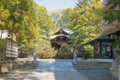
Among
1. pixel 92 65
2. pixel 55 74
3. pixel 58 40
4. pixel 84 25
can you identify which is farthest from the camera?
pixel 58 40

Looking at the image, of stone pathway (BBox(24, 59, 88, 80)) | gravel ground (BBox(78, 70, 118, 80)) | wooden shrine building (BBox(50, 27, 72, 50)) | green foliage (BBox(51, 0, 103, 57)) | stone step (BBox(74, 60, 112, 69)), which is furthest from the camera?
wooden shrine building (BBox(50, 27, 72, 50))

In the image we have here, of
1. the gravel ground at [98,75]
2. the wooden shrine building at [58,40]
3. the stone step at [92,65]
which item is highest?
the wooden shrine building at [58,40]

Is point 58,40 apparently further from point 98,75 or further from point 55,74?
point 98,75

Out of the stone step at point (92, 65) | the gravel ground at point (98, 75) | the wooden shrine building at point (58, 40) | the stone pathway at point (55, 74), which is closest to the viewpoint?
the stone pathway at point (55, 74)

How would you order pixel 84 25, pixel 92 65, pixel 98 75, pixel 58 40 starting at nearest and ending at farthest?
pixel 98 75, pixel 92 65, pixel 84 25, pixel 58 40

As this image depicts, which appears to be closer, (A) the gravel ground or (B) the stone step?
(A) the gravel ground

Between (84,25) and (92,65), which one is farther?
(84,25)

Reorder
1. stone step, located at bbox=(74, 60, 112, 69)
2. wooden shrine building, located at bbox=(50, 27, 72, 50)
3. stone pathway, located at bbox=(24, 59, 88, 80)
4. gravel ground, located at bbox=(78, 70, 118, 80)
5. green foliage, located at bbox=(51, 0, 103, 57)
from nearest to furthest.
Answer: stone pathway, located at bbox=(24, 59, 88, 80) → gravel ground, located at bbox=(78, 70, 118, 80) → stone step, located at bbox=(74, 60, 112, 69) → green foliage, located at bbox=(51, 0, 103, 57) → wooden shrine building, located at bbox=(50, 27, 72, 50)

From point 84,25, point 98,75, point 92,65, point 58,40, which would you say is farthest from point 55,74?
point 58,40

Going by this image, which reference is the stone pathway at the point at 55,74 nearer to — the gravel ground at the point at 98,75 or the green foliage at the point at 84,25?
the gravel ground at the point at 98,75

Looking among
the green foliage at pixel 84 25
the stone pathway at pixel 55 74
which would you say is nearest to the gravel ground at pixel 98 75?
the stone pathway at pixel 55 74

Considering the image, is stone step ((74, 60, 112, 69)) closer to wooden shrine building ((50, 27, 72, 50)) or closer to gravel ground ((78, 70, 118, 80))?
gravel ground ((78, 70, 118, 80))

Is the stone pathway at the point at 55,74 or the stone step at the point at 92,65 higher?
the stone step at the point at 92,65

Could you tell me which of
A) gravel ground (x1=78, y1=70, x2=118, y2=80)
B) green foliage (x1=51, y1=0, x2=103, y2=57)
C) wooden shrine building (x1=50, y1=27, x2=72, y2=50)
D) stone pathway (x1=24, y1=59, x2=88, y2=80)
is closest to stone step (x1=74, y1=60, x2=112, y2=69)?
stone pathway (x1=24, y1=59, x2=88, y2=80)
